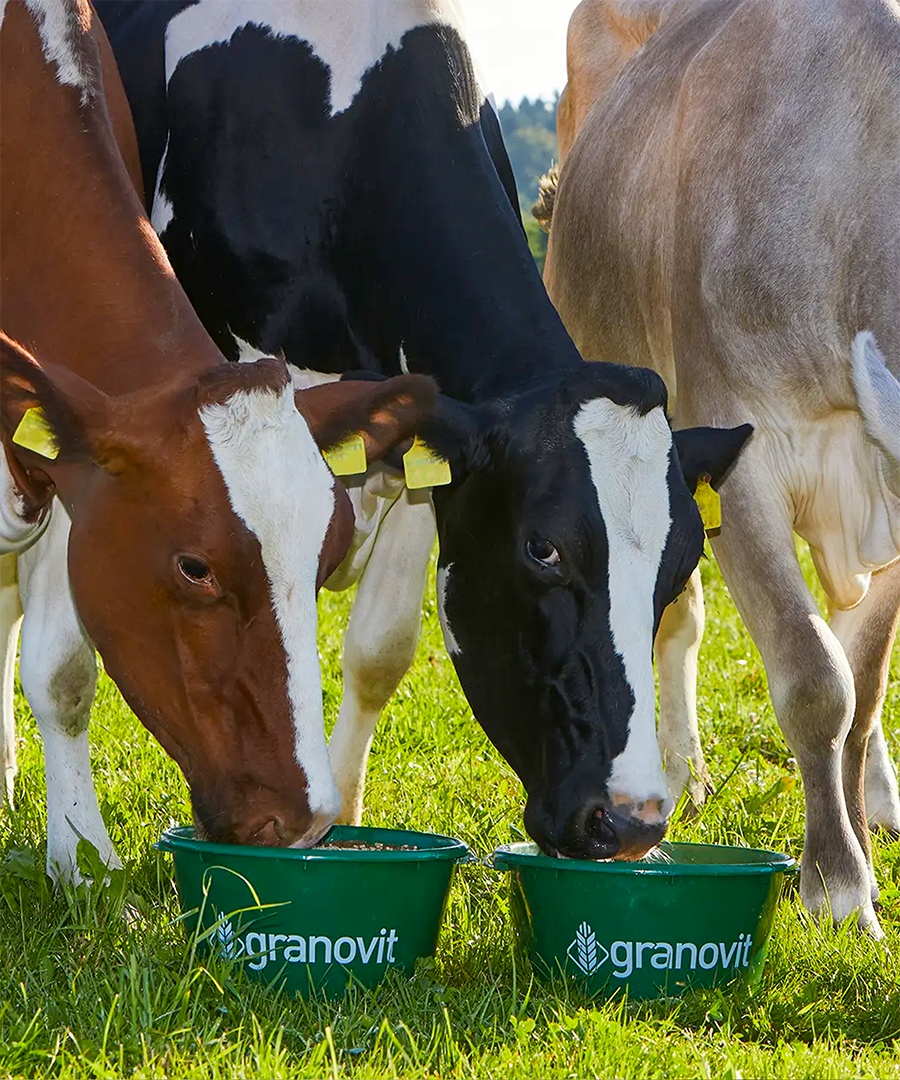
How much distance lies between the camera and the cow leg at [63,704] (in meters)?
4.13

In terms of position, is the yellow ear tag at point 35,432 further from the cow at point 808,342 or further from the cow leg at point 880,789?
the cow leg at point 880,789

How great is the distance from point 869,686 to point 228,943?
253cm

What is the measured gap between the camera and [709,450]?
4379 mm

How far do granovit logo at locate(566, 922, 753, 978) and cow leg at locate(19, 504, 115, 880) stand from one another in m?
1.27

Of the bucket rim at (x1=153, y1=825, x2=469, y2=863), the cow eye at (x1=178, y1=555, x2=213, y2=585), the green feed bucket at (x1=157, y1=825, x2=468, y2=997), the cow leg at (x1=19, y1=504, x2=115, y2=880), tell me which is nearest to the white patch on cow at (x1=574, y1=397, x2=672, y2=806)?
the bucket rim at (x1=153, y1=825, x2=469, y2=863)

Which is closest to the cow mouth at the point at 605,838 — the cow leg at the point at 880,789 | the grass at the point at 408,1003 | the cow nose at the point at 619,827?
the cow nose at the point at 619,827

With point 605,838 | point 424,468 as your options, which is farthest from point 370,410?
point 605,838

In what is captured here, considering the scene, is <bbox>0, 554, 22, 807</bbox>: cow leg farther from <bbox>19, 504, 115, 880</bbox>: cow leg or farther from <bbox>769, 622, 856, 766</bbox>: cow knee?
<bbox>769, 622, 856, 766</bbox>: cow knee

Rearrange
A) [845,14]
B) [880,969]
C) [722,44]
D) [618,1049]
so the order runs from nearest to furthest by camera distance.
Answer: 1. [618,1049]
2. [880,969]
3. [845,14]
4. [722,44]

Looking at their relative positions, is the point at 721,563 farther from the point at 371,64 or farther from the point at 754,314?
the point at 371,64

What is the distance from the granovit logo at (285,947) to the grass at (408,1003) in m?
0.05

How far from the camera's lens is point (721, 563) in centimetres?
484

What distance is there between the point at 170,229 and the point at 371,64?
853 mm

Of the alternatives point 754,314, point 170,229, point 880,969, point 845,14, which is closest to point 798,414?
point 754,314
